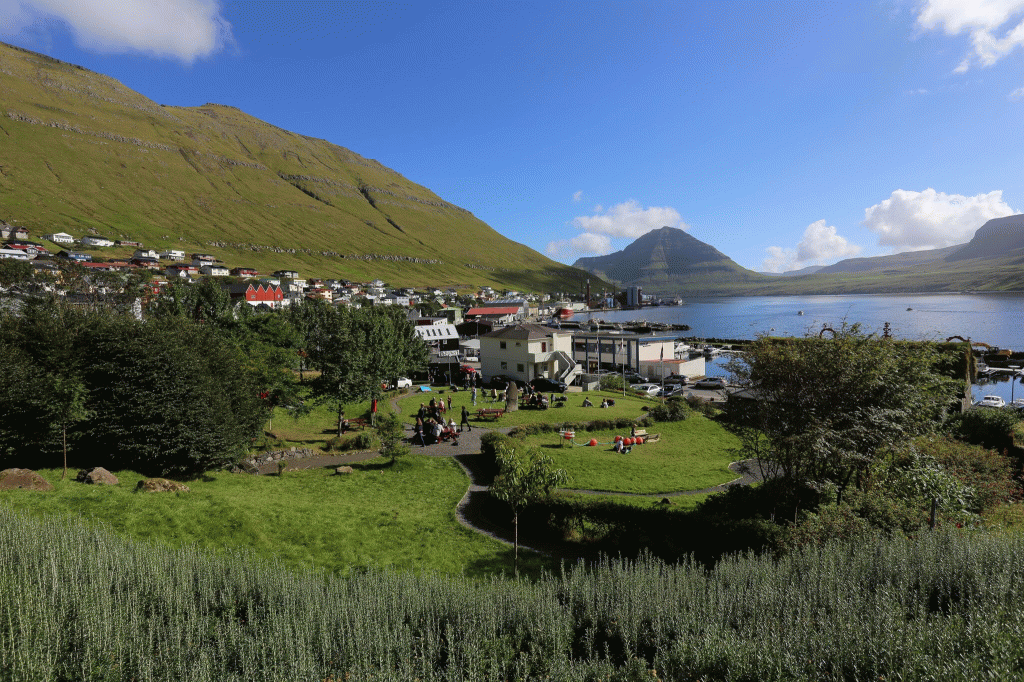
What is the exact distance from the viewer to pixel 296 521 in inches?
558

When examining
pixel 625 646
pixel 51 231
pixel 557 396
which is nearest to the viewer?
pixel 625 646

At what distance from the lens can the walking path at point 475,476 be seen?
1557 cm

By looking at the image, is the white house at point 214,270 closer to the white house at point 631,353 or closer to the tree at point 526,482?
the white house at point 631,353

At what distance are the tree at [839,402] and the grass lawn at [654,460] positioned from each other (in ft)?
10.5

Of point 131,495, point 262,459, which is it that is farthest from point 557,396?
point 131,495

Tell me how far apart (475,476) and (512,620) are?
14026 millimetres

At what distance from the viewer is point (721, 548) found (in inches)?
494

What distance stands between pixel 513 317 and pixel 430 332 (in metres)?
71.2

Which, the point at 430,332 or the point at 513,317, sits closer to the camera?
the point at 430,332

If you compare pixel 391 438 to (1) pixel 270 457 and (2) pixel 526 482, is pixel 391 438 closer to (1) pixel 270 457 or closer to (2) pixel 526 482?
(1) pixel 270 457

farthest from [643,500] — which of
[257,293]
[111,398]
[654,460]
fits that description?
[257,293]

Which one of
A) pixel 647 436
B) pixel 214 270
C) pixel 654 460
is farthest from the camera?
pixel 214 270

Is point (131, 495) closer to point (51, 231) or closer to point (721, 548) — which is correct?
point (721, 548)

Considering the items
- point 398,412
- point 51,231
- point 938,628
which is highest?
point 51,231
